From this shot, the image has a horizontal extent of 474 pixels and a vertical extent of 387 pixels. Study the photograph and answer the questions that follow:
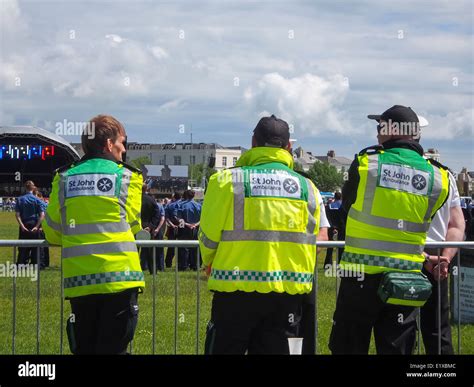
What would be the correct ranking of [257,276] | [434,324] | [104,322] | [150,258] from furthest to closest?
1. [150,258]
2. [434,324]
3. [104,322]
4. [257,276]

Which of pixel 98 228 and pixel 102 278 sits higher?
pixel 98 228

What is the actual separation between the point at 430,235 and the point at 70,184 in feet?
9.21

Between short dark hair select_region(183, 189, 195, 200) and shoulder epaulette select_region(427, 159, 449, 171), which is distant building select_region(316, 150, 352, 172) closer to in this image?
short dark hair select_region(183, 189, 195, 200)

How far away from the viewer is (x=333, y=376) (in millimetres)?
5328

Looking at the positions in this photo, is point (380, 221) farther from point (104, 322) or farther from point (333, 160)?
point (333, 160)

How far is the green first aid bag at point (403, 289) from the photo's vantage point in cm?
514

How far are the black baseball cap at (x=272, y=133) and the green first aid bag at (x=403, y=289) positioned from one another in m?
1.07

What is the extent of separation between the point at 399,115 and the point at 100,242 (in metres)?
2.09

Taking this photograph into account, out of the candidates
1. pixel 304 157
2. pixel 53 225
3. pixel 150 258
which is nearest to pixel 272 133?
pixel 53 225

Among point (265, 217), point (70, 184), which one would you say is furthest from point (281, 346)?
point (70, 184)

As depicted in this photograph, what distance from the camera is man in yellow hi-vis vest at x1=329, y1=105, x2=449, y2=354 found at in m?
5.25

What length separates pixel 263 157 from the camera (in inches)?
196

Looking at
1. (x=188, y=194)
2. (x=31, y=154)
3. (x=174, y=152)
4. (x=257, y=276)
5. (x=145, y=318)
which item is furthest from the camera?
(x=174, y=152)

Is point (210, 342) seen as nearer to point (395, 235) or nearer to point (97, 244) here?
point (97, 244)
